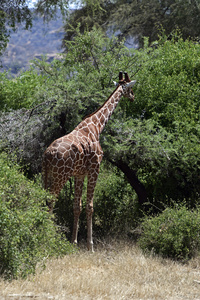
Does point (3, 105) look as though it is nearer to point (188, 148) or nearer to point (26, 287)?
point (188, 148)

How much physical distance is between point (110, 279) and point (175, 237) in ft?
7.04

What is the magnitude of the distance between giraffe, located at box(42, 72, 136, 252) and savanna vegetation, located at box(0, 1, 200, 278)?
0.54m

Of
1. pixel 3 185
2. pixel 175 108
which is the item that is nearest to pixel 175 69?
pixel 175 108

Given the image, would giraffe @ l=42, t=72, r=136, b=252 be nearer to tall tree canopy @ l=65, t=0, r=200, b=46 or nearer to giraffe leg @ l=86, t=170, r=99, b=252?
giraffe leg @ l=86, t=170, r=99, b=252

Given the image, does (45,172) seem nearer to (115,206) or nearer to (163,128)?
(115,206)

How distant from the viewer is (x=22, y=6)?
12961 millimetres

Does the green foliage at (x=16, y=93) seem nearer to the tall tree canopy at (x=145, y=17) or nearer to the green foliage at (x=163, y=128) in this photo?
the green foliage at (x=163, y=128)

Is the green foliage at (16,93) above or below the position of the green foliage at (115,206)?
above

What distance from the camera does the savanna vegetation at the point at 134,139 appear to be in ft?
30.0

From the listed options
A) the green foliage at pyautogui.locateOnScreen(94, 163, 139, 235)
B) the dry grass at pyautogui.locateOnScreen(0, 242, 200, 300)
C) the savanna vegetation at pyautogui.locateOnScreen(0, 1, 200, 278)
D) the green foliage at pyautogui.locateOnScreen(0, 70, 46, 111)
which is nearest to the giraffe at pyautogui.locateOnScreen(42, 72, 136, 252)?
the savanna vegetation at pyautogui.locateOnScreen(0, 1, 200, 278)

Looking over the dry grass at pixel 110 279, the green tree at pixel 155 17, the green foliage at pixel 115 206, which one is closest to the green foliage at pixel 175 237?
the dry grass at pixel 110 279

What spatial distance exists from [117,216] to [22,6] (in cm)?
667

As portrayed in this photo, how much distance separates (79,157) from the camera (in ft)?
28.3

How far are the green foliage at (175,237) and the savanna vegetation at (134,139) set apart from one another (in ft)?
0.06
